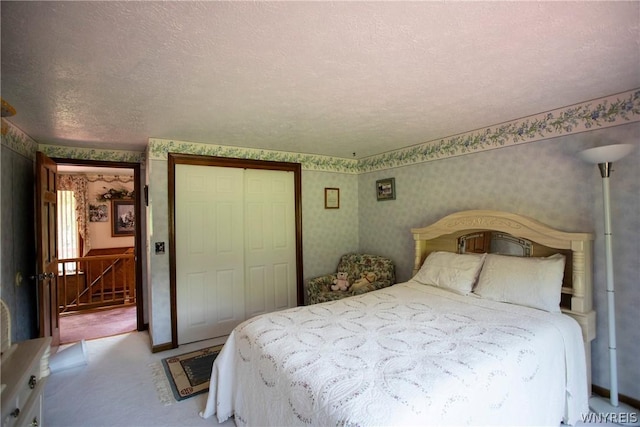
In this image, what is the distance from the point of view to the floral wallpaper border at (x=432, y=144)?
225cm

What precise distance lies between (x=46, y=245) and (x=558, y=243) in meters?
4.40

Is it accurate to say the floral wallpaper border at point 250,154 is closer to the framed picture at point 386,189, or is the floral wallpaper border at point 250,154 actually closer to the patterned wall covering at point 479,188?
the patterned wall covering at point 479,188

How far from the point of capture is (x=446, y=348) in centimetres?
164

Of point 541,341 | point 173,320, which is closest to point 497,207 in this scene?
point 541,341

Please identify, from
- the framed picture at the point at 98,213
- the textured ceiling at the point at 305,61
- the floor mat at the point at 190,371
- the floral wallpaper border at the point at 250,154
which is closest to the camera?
the textured ceiling at the point at 305,61

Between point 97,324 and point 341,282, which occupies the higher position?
point 341,282

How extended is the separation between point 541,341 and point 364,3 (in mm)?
1999

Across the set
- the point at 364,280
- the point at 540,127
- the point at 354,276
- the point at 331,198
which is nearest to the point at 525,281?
the point at 540,127

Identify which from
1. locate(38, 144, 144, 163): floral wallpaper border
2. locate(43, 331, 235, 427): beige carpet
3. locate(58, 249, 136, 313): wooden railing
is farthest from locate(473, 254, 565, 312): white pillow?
locate(58, 249, 136, 313): wooden railing

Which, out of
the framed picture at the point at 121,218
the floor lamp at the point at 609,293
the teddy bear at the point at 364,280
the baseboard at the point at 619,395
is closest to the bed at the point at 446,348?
the floor lamp at the point at 609,293

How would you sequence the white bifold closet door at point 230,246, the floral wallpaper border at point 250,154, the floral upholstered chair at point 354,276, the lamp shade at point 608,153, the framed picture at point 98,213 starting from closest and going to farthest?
the lamp shade at point 608,153
the floral wallpaper border at point 250,154
the white bifold closet door at point 230,246
the floral upholstered chair at point 354,276
the framed picture at point 98,213

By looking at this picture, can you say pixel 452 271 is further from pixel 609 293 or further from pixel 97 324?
pixel 97 324

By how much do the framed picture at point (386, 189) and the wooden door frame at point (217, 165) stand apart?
3.49 ft

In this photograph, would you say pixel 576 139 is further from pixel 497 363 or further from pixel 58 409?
pixel 58 409
